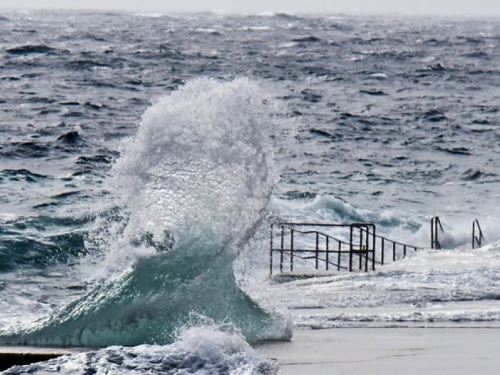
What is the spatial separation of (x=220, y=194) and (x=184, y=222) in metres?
0.42

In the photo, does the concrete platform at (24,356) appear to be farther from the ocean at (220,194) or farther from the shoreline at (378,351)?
the ocean at (220,194)

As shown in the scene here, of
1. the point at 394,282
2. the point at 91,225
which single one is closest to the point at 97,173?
the point at 91,225

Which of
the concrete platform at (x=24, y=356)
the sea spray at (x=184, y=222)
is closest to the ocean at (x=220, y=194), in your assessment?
the sea spray at (x=184, y=222)

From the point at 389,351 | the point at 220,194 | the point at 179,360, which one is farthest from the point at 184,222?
the point at 389,351

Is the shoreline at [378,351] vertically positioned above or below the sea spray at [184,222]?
below

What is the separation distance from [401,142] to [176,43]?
48137mm

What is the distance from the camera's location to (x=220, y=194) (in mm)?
11320

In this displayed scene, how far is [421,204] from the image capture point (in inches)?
1298

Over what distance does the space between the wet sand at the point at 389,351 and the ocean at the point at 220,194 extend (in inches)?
12.0

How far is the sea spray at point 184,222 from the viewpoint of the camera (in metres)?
10.7

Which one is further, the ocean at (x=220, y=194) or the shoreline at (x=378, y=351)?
the ocean at (x=220, y=194)

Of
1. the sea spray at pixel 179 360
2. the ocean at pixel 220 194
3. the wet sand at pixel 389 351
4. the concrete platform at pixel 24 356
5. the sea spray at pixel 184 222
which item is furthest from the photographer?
the ocean at pixel 220 194

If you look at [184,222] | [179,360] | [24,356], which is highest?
[184,222]

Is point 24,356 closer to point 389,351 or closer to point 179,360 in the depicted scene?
point 179,360
